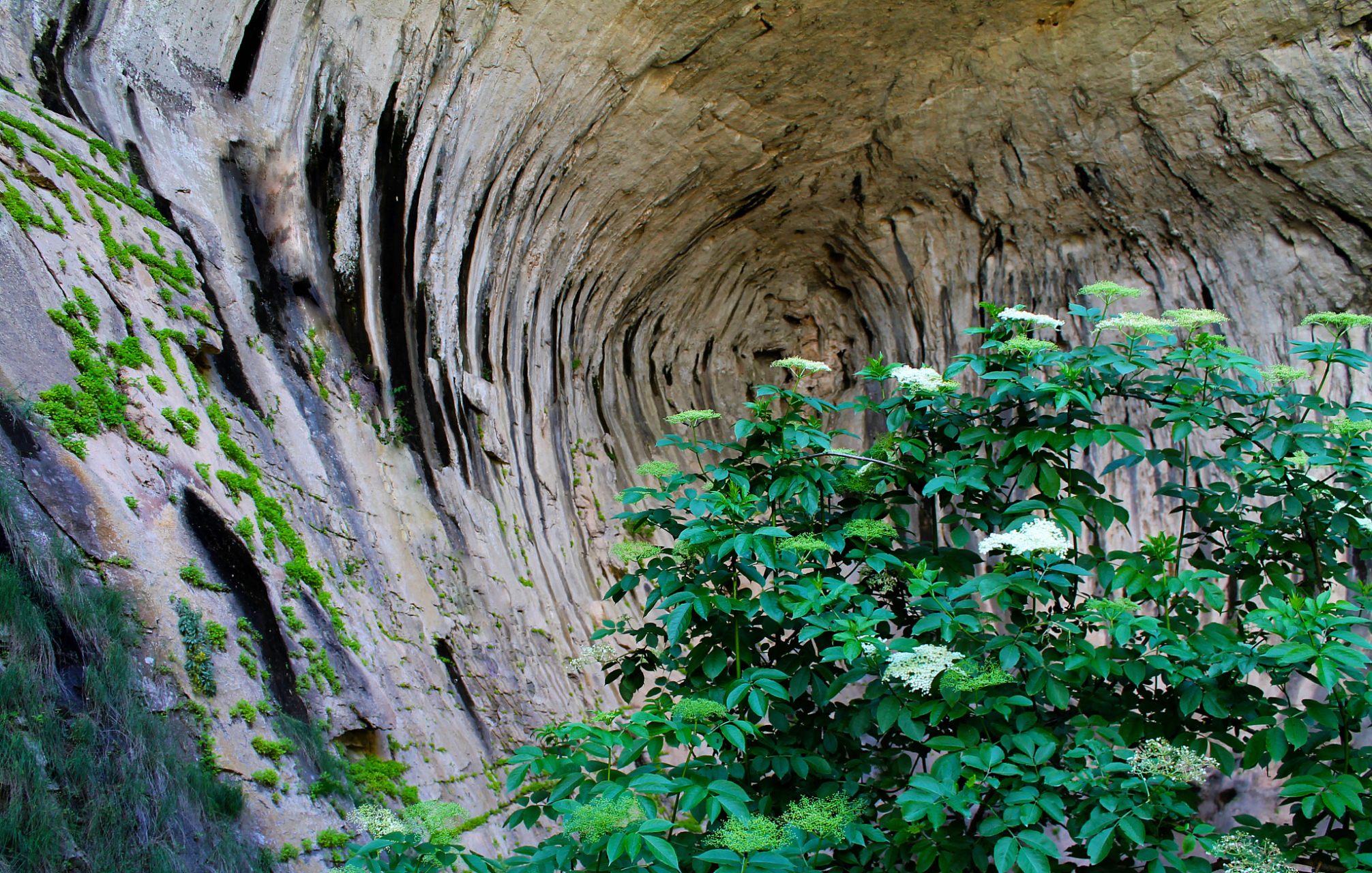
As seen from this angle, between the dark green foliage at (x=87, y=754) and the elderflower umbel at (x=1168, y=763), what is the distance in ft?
9.71

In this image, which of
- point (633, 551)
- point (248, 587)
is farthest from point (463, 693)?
point (633, 551)

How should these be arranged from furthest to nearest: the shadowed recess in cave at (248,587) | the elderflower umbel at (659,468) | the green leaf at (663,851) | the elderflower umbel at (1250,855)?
the shadowed recess in cave at (248,587) → the elderflower umbel at (659,468) → the elderflower umbel at (1250,855) → the green leaf at (663,851)

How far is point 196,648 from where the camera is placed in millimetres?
3578

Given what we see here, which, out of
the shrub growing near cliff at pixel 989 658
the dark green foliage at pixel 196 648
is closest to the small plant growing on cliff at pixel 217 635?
the dark green foliage at pixel 196 648

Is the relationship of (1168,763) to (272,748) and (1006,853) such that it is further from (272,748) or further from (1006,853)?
(272,748)

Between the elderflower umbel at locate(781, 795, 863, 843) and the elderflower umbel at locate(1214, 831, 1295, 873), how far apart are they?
91 centimetres

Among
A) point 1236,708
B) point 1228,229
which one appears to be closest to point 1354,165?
point 1228,229

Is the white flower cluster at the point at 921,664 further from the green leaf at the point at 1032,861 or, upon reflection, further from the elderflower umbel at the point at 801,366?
the elderflower umbel at the point at 801,366

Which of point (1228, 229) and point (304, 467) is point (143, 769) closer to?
point (304, 467)

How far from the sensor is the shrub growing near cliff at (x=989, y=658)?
2133 mm

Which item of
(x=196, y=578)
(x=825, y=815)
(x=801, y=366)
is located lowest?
(x=825, y=815)

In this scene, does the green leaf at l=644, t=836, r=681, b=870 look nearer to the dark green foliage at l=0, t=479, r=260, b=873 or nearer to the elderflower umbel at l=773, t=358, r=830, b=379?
the elderflower umbel at l=773, t=358, r=830, b=379

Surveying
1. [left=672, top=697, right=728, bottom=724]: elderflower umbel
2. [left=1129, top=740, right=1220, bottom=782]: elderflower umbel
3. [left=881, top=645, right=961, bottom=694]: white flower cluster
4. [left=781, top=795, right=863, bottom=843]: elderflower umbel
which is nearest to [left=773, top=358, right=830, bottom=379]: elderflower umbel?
[left=881, top=645, right=961, bottom=694]: white flower cluster

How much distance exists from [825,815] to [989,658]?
674 mm
